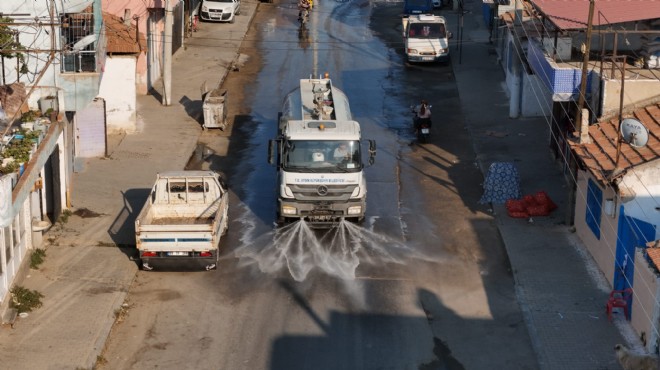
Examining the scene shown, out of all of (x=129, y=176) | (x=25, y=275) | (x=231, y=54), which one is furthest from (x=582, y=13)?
(x=231, y=54)

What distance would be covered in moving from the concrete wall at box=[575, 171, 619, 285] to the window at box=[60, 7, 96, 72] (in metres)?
12.7

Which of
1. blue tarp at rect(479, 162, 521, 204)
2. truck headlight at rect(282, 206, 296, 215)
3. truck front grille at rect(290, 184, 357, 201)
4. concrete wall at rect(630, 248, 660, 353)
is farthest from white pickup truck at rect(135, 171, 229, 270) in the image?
concrete wall at rect(630, 248, 660, 353)

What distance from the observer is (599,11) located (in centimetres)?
2848

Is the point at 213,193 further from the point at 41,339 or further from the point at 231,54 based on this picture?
the point at 231,54

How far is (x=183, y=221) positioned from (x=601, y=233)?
9.79 m

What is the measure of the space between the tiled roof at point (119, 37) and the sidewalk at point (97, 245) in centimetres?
283

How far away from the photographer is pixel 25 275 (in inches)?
973

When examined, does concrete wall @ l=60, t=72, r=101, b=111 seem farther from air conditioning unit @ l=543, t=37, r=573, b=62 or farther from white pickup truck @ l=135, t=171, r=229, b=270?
air conditioning unit @ l=543, t=37, r=573, b=62

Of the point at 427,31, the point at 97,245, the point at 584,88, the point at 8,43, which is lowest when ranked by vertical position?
the point at 97,245

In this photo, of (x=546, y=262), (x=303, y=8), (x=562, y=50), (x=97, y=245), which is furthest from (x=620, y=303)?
(x=303, y=8)

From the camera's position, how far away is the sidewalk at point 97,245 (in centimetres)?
2130

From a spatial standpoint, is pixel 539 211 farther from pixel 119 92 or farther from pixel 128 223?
pixel 119 92

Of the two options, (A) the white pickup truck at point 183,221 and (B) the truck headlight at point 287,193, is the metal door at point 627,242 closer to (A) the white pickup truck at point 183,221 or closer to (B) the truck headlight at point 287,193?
(B) the truck headlight at point 287,193

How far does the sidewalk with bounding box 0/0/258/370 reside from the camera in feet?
69.9
